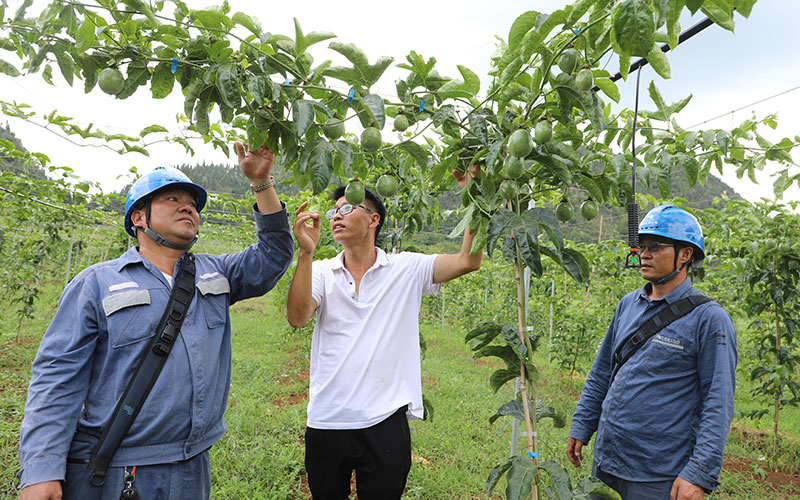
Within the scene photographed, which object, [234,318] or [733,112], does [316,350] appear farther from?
[234,318]

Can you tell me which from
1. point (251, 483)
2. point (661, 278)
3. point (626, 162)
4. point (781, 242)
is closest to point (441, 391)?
point (251, 483)

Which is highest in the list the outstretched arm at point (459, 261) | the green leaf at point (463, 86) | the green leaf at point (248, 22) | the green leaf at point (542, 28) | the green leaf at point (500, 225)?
the green leaf at point (248, 22)

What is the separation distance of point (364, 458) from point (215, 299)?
0.83 m

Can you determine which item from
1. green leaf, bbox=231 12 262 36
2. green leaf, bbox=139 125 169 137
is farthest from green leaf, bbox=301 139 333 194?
green leaf, bbox=139 125 169 137

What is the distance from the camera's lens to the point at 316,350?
1929mm

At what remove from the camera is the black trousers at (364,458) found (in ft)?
5.76

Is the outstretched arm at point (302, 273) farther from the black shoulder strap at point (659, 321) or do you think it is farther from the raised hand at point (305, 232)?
the black shoulder strap at point (659, 321)

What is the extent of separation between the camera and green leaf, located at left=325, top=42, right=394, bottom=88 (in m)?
1.16

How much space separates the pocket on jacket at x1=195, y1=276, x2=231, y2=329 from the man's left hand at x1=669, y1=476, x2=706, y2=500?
1.71 m

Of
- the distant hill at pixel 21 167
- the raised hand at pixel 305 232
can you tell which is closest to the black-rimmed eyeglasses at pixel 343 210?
the raised hand at pixel 305 232

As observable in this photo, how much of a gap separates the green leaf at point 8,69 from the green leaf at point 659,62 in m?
1.70

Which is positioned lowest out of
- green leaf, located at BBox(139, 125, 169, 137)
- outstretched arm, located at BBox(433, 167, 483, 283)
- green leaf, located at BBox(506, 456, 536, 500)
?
green leaf, located at BBox(506, 456, 536, 500)

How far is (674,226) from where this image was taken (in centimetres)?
190

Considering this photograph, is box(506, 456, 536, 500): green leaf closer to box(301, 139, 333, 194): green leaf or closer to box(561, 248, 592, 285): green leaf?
box(561, 248, 592, 285): green leaf
